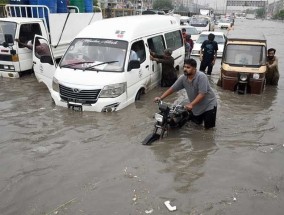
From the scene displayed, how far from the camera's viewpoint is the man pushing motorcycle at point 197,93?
5.97 meters

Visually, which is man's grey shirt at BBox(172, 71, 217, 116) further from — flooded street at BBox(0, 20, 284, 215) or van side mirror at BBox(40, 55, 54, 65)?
van side mirror at BBox(40, 55, 54, 65)

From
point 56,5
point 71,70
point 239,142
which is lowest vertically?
point 239,142

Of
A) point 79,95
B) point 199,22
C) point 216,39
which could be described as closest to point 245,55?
point 79,95

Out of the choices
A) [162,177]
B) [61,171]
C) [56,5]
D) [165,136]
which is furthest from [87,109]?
[56,5]

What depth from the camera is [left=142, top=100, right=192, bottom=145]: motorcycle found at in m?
5.90

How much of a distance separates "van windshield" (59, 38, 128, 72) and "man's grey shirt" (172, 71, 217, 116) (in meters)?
1.80

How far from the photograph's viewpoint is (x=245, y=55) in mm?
10383

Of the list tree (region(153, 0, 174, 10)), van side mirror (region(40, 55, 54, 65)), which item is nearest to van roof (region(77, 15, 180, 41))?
van side mirror (region(40, 55, 54, 65))

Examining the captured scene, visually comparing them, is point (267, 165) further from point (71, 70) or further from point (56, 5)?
point (56, 5)

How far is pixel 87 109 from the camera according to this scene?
24.0ft

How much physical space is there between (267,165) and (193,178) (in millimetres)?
1289

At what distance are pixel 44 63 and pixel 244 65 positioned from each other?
18.5 ft

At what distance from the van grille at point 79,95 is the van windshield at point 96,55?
2.00ft

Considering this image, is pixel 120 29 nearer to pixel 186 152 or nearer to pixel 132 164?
pixel 186 152
